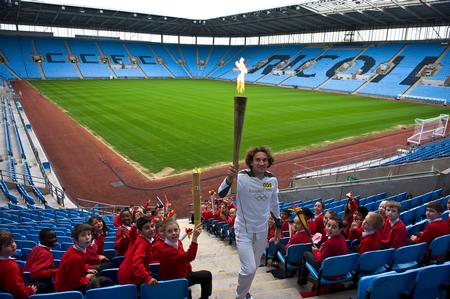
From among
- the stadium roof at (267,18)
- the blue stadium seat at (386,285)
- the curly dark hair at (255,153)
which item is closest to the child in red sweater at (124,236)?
the curly dark hair at (255,153)

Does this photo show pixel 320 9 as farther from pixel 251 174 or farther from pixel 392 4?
pixel 251 174

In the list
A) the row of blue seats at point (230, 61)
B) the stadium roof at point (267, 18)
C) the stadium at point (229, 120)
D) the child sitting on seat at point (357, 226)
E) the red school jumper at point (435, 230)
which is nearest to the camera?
the red school jumper at point (435, 230)

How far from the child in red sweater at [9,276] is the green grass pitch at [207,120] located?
1363cm

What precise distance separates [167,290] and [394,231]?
3.62 metres

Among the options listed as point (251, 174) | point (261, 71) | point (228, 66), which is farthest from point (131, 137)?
point (228, 66)

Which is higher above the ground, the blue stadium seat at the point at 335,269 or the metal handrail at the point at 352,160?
the blue stadium seat at the point at 335,269

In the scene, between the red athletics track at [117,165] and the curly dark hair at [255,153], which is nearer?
the curly dark hair at [255,153]

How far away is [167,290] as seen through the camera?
376cm

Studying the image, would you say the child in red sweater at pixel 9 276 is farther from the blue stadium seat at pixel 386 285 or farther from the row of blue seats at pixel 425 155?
the row of blue seats at pixel 425 155

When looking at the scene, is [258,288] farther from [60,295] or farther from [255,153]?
[60,295]

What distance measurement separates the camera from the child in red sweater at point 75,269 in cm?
402

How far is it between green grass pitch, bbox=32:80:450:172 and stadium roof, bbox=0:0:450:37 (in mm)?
12372

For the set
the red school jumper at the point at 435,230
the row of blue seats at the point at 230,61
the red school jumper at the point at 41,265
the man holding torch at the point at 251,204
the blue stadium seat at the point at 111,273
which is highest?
the row of blue seats at the point at 230,61

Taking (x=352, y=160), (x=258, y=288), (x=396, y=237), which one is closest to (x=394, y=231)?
(x=396, y=237)
